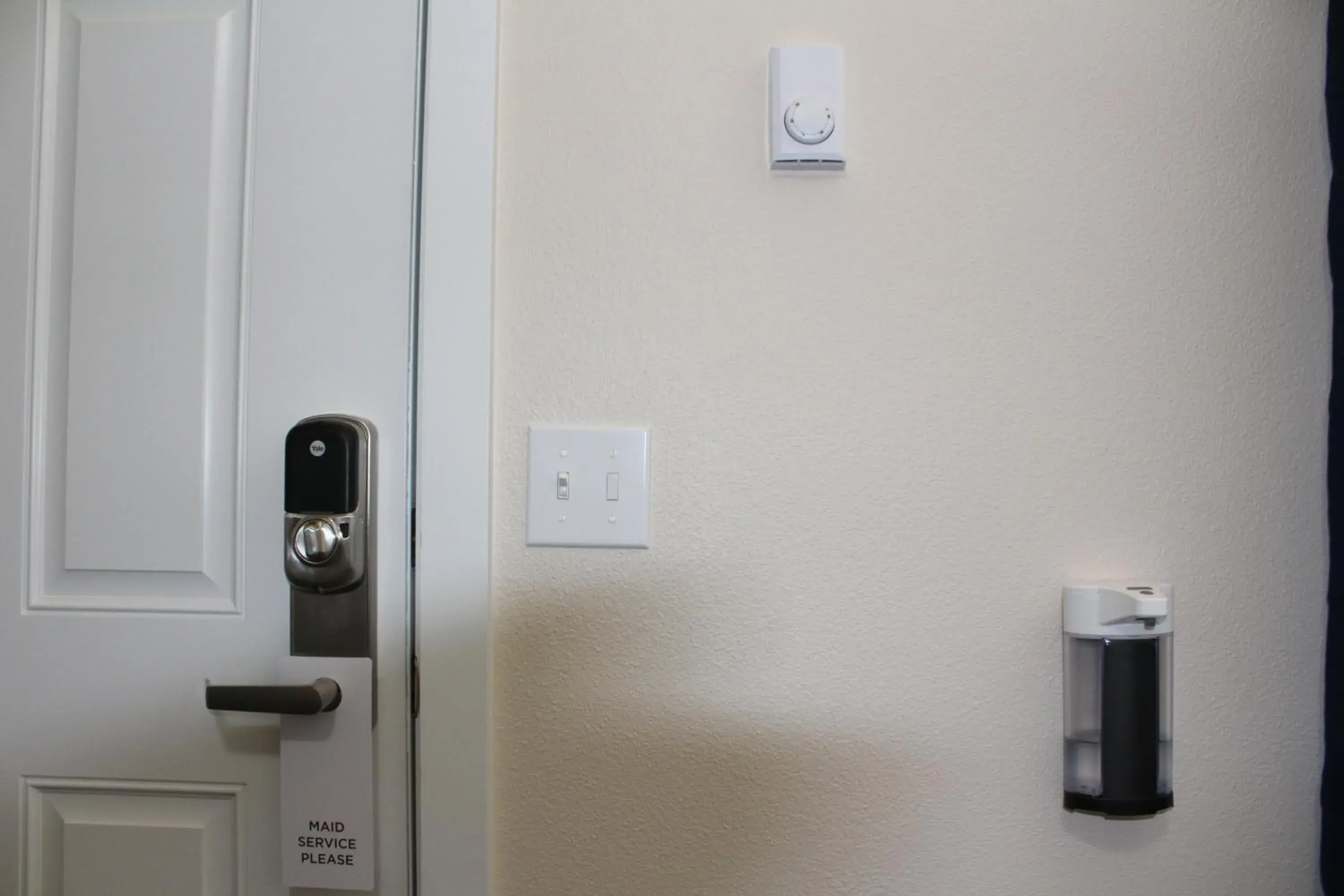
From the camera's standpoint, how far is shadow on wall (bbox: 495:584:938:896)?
2.29 feet

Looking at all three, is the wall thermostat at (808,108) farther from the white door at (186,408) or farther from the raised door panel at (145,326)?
the raised door panel at (145,326)

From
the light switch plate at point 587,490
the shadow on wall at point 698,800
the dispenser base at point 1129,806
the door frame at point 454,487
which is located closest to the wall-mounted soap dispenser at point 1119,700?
the dispenser base at point 1129,806

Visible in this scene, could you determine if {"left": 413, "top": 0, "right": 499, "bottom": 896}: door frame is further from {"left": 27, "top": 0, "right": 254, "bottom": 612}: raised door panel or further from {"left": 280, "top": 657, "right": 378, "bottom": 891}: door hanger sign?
{"left": 27, "top": 0, "right": 254, "bottom": 612}: raised door panel

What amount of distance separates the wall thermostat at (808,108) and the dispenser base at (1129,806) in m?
0.63

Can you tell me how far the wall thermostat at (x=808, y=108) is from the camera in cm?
70

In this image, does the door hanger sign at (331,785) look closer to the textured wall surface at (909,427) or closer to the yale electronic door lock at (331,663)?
the yale electronic door lock at (331,663)

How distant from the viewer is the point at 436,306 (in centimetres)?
70

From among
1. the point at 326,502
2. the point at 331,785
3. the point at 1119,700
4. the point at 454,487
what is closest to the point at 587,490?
the point at 454,487

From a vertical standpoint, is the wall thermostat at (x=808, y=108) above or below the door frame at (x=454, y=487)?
above

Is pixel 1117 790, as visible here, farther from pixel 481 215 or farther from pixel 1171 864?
pixel 481 215

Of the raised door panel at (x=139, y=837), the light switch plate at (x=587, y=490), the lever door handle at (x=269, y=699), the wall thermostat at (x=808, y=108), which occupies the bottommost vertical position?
the raised door panel at (x=139, y=837)

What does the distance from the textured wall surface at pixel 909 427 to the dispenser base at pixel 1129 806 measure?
0.13ft

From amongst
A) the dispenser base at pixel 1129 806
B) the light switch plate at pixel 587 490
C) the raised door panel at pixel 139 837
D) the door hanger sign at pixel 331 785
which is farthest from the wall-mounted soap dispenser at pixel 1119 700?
the raised door panel at pixel 139 837

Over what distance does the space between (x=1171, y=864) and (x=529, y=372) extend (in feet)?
2.54
